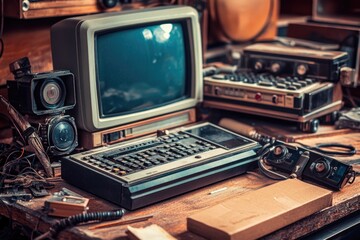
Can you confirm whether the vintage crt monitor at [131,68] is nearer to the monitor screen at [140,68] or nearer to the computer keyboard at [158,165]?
the monitor screen at [140,68]

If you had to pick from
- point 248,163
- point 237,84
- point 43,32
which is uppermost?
point 43,32

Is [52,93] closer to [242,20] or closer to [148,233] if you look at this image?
[148,233]

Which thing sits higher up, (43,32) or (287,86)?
(43,32)

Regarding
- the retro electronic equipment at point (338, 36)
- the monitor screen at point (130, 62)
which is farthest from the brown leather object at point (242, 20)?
the monitor screen at point (130, 62)

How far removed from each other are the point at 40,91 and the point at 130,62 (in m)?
0.33

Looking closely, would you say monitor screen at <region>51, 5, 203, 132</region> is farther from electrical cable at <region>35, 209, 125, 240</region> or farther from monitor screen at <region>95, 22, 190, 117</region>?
electrical cable at <region>35, 209, 125, 240</region>

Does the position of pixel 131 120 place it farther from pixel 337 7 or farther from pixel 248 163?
pixel 337 7

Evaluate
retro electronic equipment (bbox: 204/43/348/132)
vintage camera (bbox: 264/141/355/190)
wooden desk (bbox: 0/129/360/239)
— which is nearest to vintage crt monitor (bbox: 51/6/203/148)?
retro electronic equipment (bbox: 204/43/348/132)

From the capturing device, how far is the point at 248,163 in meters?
1.97

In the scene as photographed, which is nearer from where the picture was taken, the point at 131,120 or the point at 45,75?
the point at 45,75

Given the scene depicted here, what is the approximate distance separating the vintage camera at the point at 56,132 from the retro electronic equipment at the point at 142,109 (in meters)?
0.06

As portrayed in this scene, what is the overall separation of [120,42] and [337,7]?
5.53 ft

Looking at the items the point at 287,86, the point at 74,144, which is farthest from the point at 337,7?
the point at 74,144

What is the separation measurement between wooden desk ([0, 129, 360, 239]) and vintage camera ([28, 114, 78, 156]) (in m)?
0.11
